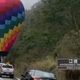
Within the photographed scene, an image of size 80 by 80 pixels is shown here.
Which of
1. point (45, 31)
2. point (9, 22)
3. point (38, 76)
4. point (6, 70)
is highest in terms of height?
point (45, 31)

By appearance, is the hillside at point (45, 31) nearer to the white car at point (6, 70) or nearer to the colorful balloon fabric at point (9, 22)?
the white car at point (6, 70)

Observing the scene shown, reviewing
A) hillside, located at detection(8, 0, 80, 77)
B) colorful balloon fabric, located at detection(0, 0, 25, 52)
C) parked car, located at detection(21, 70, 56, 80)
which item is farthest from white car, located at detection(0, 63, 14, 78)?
parked car, located at detection(21, 70, 56, 80)

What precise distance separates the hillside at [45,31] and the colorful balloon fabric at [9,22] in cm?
595

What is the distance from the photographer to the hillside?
61906mm

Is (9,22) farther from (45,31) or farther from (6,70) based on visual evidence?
(45,31)

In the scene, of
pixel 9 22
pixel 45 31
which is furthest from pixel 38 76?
pixel 45 31

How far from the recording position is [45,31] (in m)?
72.0

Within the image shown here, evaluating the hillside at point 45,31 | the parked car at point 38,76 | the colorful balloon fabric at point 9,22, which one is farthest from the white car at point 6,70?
the parked car at point 38,76

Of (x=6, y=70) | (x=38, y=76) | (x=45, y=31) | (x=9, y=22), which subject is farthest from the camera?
(x=45, y=31)

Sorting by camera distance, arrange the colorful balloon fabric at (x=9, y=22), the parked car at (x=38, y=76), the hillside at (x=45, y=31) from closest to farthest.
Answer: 1. the parked car at (x=38, y=76)
2. the colorful balloon fabric at (x=9, y=22)
3. the hillside at (x=45, y=31)

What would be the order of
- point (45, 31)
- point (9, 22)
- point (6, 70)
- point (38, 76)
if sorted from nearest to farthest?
point (38, 76) → point (9, 22) → point (6, 70) → point (45, 31)

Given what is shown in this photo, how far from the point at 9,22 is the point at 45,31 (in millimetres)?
21157

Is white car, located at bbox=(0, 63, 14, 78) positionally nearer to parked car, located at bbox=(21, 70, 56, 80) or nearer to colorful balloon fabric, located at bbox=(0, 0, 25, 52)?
colorful balloon fabric, located at bbox=(0, 0, 25, 52)

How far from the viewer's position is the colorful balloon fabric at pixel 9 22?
50.5 m
